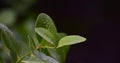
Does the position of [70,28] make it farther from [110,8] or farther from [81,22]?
[110,8]

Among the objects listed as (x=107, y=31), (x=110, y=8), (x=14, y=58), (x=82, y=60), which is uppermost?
(x=14, y=58)

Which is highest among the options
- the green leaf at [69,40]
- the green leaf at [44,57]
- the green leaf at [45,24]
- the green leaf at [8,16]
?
the green leaf at [45,24]

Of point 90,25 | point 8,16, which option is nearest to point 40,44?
point 8,16

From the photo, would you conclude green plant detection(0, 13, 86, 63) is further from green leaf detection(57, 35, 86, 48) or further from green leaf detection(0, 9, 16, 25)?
green leaf detection(0, 9, 16, 25)

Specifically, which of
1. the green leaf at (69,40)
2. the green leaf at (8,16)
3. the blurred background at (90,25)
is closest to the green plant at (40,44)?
the green leaf at (69,40)

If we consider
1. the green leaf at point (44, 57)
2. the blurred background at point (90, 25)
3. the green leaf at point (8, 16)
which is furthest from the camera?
the blurred background at point (90, 25)

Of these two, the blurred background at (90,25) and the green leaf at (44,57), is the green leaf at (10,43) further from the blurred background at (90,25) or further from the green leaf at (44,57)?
the blurred background at (90,25)

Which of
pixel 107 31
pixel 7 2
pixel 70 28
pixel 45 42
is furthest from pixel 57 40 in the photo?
pixel 107 31

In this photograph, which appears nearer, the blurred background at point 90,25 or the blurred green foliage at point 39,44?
the blurred green foliage at point 39,44
